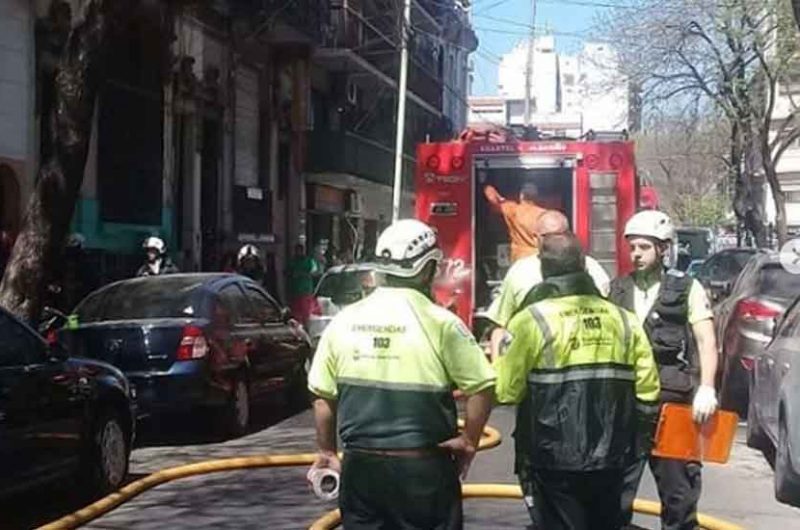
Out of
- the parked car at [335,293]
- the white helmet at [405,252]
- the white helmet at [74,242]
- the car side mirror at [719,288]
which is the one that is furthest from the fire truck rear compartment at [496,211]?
the white helmet at [405,252]

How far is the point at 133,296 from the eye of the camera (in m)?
13.1

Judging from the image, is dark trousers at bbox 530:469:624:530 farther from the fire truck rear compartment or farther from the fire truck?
the fire truck rear compartment

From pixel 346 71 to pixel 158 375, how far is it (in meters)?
24.4

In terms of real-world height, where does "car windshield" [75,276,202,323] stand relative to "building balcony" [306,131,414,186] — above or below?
below

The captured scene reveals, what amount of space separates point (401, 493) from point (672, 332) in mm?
2650

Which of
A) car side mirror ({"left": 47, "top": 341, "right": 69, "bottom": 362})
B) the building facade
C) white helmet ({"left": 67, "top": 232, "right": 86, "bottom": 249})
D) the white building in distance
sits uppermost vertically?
the white building in distance

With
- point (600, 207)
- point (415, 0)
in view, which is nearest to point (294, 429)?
point (600, 207)

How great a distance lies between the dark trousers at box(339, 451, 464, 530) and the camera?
4.90 meters

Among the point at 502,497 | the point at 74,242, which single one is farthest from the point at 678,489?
the point at 74,242

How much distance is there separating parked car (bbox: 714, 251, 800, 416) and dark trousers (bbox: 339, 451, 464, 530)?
336 inches

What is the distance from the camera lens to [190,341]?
12.3 meters

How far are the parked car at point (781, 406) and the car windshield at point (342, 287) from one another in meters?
6.73

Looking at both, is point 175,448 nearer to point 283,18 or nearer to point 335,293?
point 335,293

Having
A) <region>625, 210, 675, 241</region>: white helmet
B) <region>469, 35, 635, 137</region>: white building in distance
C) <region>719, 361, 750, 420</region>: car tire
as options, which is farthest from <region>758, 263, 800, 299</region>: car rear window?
<region>469, 35, 635, 137</region>: white building in distance
